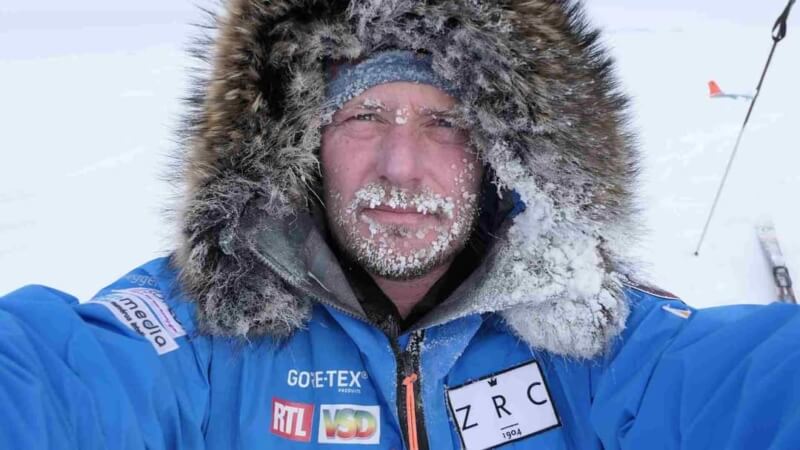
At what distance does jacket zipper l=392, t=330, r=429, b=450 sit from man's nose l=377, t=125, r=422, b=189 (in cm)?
40

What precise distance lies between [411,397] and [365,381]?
118 mm

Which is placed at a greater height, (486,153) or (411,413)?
(486,153)

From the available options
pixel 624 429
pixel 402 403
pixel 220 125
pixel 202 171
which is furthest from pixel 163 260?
pixel 624 429

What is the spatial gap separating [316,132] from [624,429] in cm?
104

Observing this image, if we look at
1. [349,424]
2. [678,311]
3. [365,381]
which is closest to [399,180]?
[365,381]

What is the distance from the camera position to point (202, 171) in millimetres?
1485

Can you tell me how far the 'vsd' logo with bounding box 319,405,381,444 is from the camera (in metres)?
1.39

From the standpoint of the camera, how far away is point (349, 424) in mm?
1407

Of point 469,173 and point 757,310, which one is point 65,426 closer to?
point 469,173

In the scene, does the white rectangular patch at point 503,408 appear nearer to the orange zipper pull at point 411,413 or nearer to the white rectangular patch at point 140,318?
the orange zipper pull at point 411,413

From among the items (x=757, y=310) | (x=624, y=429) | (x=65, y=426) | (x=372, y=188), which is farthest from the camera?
(x=372, y=188)

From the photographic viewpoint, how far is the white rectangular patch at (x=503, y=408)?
1.45 metres

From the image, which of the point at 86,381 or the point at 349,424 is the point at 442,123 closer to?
the point at 349,424

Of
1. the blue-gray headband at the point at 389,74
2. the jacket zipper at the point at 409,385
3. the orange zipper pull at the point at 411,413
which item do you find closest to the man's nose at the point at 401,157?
the blue-gray headband at the point at 389,74
